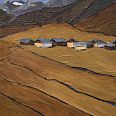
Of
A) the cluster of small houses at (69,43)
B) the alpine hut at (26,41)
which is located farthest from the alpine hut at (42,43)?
the alpine hut at (26,41)

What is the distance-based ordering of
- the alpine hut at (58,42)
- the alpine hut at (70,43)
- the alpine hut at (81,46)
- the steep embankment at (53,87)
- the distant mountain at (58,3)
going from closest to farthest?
1. the steep embankment at (53,87)
2. the alpine hut at (81,46)
3. the alpine hut at (70,43)
4. the alpine hut at (58,42)
5. the distant mountain at (58,3)

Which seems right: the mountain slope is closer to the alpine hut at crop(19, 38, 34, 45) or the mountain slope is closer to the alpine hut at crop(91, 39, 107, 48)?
the alpine hut at crop(19, 38, 34, 45)

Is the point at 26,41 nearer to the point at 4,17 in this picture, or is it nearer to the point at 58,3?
the point at 4,17

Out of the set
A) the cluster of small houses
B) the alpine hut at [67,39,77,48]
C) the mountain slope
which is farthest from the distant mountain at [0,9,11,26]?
the alpine hut at [67,39,77,48]

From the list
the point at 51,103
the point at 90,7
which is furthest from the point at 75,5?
the point at 51,103

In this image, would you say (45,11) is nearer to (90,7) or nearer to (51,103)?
(90,7)

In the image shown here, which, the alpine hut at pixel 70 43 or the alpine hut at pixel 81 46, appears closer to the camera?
the alpine hut at pixel 81 46

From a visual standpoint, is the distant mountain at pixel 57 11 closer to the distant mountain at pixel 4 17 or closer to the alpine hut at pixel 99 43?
the distant mountain at pixel 4 17
